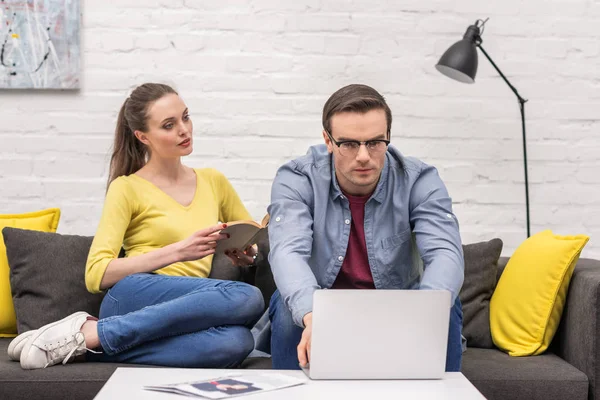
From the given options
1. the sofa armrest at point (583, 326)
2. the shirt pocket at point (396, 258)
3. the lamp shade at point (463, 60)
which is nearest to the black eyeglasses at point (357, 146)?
the shirt pocket at point (396, 258)

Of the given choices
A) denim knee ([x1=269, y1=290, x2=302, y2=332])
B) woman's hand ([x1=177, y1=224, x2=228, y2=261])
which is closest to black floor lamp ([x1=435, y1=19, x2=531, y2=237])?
woman's hand ([x1=177, y1=224, x2=228, y2=261])

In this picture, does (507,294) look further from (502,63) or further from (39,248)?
(39,248)

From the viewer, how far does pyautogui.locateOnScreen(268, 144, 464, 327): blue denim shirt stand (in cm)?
213

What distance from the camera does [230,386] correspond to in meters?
1.52

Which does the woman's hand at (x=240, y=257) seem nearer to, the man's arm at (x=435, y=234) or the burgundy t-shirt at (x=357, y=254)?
the burgundy t-shirt at (x=357, y=254)

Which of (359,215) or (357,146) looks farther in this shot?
(359,215)

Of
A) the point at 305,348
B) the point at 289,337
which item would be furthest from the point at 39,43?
the point at 305,348

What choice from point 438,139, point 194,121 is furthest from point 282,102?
point 438,139

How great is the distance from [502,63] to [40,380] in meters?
2.11

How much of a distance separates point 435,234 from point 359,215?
230 mm

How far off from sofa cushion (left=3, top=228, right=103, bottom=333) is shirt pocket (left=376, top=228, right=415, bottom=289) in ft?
3.35

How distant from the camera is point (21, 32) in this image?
314cm

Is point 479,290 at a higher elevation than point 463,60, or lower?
lower

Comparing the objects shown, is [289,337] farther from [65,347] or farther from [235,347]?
[65,347]
